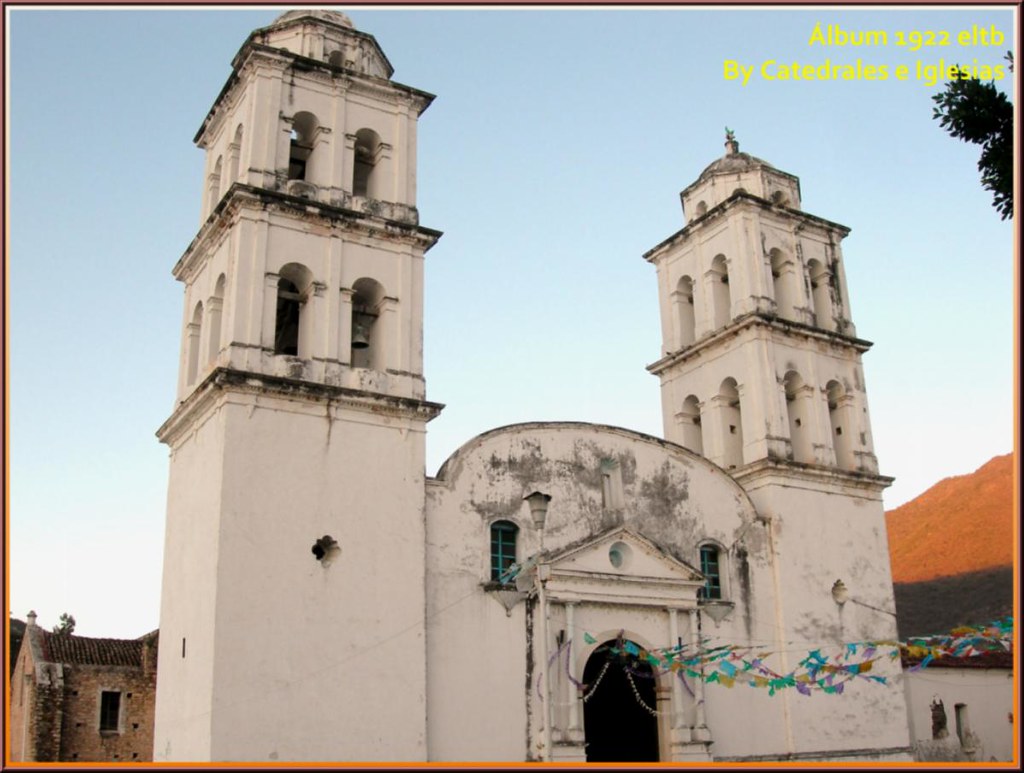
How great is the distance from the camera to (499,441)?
62.5 feet

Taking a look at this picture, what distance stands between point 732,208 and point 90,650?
18748mm

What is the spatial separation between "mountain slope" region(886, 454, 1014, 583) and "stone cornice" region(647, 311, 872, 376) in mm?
37695

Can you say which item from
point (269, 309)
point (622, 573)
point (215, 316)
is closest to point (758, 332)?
point (622, 573)

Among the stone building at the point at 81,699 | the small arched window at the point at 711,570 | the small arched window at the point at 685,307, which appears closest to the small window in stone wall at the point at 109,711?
the stone building at the point at 81,699

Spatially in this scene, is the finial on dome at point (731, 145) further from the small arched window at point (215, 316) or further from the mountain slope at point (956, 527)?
the mountain slope at point (956, 527)

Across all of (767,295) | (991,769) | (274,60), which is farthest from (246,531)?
(767,295)

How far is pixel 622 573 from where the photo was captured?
18.8m

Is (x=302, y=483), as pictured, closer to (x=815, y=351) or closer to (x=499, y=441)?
(x=499, y=441)

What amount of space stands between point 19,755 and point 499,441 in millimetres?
15032

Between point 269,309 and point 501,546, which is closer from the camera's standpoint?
point 269,309

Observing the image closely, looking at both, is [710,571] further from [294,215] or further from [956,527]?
[956,527]

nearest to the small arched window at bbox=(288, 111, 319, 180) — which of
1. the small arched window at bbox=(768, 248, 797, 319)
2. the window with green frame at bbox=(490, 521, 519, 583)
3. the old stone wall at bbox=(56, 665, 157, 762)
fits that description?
the window with green frame at bbox=(490, 521, 519, 583)

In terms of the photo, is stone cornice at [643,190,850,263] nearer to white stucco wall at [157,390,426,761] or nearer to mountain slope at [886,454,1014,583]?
white stucco wall at [157,390,426,761]

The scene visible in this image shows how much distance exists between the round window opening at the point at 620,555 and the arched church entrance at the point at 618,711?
53.0 inches
